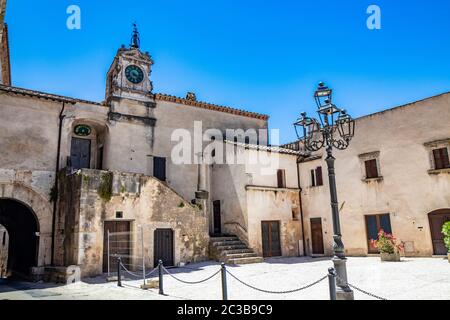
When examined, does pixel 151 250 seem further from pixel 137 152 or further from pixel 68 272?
pixel 137 152

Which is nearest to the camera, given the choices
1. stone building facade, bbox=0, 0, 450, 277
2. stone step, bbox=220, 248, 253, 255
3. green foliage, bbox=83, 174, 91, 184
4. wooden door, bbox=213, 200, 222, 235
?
green foliage, bbox=83, 174, 91, 184

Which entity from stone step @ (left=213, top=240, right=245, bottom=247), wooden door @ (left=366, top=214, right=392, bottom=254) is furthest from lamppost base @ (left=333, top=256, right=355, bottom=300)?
wooden door @ (left=366, top=214, right=392, bottom=254)

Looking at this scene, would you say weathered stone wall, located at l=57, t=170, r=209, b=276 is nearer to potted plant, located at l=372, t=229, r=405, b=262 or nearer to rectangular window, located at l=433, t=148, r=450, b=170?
potted plant, located at l=372, t=229, r=405, b=262

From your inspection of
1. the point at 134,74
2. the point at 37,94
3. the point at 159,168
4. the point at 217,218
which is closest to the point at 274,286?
the point at 217,218

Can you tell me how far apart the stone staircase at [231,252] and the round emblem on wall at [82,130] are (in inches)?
386

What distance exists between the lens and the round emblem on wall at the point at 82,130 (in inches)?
773

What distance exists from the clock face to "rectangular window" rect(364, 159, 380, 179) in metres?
14.7

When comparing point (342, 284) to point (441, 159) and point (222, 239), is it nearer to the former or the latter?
point (222, 239)

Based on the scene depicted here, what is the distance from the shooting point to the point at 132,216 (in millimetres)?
15555

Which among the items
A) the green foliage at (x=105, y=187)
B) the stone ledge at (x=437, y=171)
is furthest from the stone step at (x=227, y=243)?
the stone ledge at (x=437, y=171)

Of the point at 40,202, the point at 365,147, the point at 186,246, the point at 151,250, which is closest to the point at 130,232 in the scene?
the point at 151,250

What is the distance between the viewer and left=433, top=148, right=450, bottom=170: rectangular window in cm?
1629

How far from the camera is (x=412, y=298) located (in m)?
7.56
